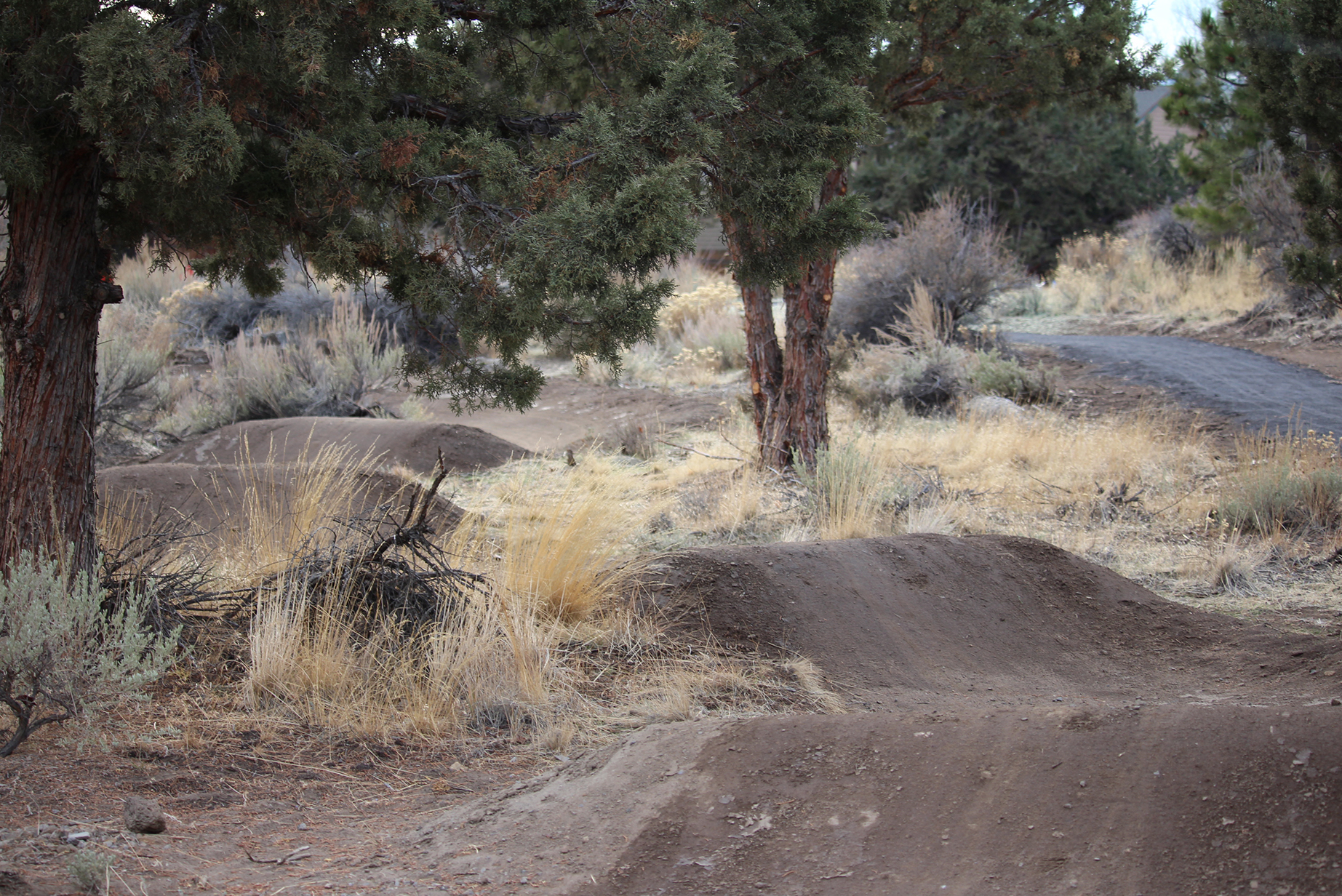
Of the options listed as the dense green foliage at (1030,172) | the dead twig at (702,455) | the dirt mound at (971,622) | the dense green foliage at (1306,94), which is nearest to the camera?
the dirt mound at (971,622)

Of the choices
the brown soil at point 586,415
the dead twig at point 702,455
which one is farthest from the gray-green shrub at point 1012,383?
the dead twig at point 702,455

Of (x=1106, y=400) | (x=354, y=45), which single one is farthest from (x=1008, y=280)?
(x=354, y=45)

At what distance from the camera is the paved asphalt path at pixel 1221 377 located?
1007 cm

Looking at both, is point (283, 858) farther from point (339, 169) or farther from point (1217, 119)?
point (1217, 119)

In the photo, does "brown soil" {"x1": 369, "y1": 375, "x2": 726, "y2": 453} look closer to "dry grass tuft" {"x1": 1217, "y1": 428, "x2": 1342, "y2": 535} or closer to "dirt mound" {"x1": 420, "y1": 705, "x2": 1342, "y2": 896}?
"dry grass tuft" {"x1": 1217, "y1": 428, "x2": 1342, "y2": 535}

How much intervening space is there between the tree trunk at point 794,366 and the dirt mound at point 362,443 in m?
3.05

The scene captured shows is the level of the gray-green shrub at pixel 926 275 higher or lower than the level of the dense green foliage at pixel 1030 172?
lower

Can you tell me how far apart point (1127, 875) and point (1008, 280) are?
1445 cm

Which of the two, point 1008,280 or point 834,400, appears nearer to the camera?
point 834,400

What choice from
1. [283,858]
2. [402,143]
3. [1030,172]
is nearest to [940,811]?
[283,858]

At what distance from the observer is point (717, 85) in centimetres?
327

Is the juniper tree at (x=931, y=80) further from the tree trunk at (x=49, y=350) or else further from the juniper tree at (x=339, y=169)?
the tree trunk at (x=49, y=350)

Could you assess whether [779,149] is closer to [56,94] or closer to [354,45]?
[354,45]

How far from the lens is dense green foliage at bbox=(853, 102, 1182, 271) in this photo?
1053 inches
